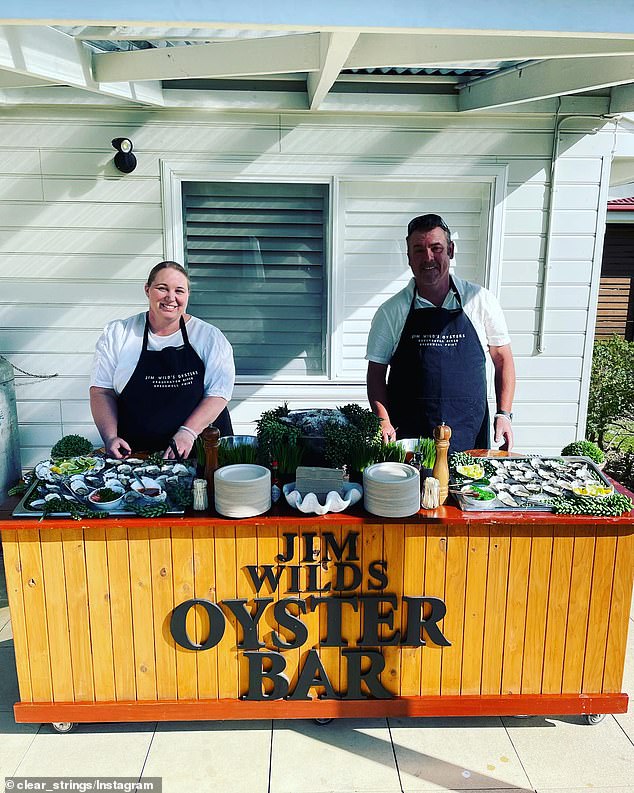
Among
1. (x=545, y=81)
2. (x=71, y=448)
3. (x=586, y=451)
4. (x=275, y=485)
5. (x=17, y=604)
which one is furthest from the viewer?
(x=71, y=448)

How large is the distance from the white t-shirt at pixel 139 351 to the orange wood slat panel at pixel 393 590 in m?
1.32

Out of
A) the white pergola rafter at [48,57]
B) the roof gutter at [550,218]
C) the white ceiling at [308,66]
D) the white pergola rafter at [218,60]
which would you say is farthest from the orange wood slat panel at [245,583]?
the roof gutter at [550,218]

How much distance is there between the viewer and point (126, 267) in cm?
454

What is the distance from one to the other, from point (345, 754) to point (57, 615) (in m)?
1.23

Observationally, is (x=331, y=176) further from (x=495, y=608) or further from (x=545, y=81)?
(x=495, y=608)

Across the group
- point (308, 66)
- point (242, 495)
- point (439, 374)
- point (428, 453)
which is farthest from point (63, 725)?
point (308, 66)

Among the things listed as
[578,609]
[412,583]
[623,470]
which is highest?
[412,583]

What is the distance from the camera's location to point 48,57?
331 centimetres

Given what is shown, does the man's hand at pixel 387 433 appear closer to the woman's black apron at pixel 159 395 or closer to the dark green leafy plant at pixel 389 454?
the dark green leafy plant at pixel 389 454

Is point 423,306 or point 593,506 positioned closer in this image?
point 593,506

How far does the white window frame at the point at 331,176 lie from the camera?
4.48m

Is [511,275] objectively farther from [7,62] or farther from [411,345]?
[7,62]

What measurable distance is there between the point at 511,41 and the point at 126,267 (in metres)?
2.84

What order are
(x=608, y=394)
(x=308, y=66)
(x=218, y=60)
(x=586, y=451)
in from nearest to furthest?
(x=308, y=66), (x=586, y=451), (x=218, y=60), (x=608, y=394)
